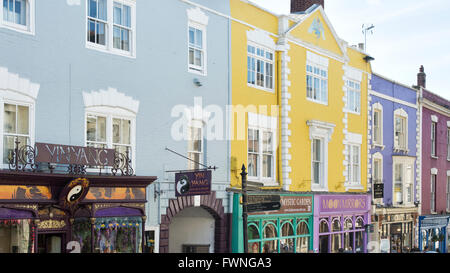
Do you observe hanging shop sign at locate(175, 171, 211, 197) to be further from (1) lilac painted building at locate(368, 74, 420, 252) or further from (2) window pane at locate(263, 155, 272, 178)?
(1) lilac painted building at locate(368, 74, 420, 252)

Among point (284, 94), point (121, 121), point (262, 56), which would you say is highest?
point (262, 56)

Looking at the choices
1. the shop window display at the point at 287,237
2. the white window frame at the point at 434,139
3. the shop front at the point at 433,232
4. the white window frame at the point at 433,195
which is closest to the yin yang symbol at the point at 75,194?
the shop window display at the point at 287,237

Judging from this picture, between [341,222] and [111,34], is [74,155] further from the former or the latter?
[341,222]

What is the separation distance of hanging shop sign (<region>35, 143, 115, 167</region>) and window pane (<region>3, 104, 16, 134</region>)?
80cm

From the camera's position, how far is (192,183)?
15875mm

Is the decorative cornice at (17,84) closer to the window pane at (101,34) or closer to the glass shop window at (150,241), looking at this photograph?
the window pane at (101,34)

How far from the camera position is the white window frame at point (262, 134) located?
2012 centimetres

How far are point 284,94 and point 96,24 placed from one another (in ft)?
29.3

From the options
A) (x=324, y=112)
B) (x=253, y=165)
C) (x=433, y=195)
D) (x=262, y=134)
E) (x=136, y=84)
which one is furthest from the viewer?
(x=433, y=195)

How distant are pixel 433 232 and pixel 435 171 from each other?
3.69 meters

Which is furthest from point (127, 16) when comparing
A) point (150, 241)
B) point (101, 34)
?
point (150, 241)
